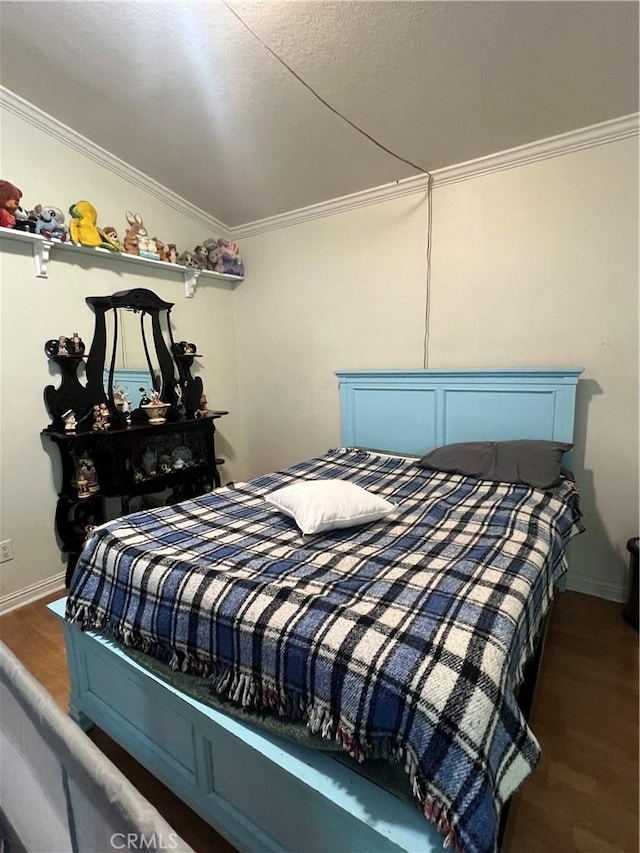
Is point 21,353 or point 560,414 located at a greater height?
point 21,353

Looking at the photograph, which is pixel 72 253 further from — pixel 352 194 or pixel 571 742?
pixel 571 742

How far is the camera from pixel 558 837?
1176 millimetres

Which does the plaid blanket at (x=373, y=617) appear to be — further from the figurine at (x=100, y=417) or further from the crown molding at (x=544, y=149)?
the crown molding at (x=544, y=149)

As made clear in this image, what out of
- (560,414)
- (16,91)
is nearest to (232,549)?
(560,414)

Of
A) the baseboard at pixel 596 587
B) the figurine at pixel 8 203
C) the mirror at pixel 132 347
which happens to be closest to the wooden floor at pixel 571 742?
the baseboard at pixel 596 587

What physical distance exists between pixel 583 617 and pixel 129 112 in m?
3.53

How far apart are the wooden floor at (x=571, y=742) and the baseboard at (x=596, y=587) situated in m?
0.09

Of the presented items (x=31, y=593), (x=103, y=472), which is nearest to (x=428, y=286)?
(x=103, y=472)

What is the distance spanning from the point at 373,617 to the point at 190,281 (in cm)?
287

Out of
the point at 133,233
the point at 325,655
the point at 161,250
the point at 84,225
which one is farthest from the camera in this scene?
the point at 161,250

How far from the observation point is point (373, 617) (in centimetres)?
99

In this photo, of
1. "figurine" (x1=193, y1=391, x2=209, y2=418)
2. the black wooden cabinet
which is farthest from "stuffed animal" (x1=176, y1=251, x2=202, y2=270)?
the black wooden cabinet

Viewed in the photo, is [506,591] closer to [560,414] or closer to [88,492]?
[560,414]

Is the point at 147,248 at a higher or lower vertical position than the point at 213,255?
lower
